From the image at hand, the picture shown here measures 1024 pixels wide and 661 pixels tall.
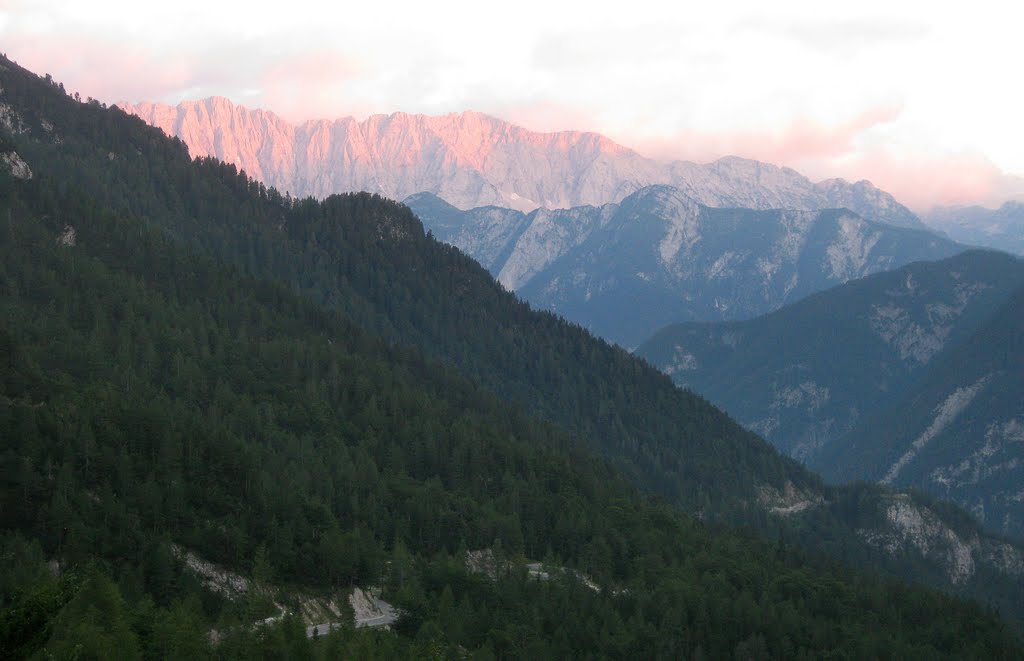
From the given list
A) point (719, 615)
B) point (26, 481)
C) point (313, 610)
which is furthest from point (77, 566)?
point (719, 615)

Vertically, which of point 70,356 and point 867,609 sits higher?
point 70,356

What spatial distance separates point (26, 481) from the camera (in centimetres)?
12794

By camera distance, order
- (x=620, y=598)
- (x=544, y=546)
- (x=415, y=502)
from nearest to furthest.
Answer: (x=620, y=598) < (x=415, y=502) < (x=544, y=546)

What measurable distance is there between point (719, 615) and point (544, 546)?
105ft

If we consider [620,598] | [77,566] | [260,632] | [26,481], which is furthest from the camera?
[620,598]

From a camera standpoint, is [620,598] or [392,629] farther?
[620,598]

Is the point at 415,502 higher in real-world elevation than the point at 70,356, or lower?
lower

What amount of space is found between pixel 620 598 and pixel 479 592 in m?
22.9

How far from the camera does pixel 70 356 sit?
177250mm

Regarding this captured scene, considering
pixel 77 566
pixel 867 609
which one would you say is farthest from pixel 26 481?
pixel 867 609

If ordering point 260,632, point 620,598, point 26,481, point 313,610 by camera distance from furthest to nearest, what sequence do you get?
point 620,598, point 313,610, point 26,481, point 260,632

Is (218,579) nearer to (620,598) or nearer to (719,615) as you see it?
(620,598)

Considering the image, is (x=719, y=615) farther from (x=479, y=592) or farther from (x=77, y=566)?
(x=77, y=566)

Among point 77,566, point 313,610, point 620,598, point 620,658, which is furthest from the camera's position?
point 620,598
